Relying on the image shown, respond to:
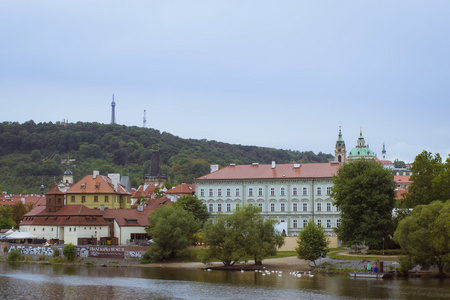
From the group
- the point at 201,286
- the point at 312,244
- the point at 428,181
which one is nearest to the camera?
the point at 201,286

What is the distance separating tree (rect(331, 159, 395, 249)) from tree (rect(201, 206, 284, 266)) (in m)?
8.25

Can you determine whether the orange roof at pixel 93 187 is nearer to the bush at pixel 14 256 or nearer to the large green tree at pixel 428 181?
the bush at pixel 14 256

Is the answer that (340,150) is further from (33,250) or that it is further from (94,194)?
(33,250)

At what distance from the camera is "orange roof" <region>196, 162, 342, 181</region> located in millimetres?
92938

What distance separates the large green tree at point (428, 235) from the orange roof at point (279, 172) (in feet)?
106

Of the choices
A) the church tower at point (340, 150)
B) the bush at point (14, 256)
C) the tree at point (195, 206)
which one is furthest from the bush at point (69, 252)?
the church tower at point (340, 150)

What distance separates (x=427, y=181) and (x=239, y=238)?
23.2 metres

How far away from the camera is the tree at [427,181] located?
2694 inches

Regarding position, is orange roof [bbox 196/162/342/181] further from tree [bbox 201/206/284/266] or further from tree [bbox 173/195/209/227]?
tree [bbox 201/206/284/266]

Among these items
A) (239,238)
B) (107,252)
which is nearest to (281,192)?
(239,238)

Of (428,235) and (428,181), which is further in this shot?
(428,181)

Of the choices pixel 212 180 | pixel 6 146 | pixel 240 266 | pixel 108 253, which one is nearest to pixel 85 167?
pixel 6 146

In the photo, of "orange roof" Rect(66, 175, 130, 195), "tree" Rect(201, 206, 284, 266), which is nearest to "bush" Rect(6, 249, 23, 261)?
"orange roof" Rect(66, 175, 130, 195)

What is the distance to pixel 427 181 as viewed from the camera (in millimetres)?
71062
